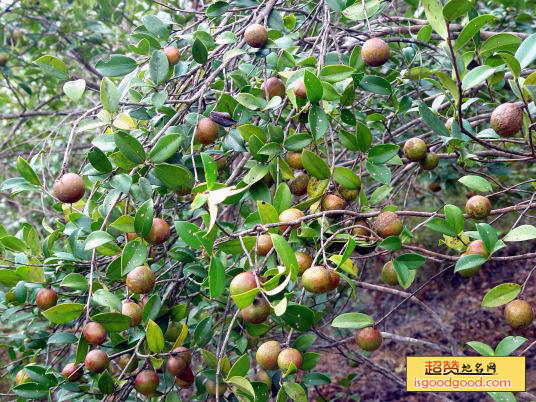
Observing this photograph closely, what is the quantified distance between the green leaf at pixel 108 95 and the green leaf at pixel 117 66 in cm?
18

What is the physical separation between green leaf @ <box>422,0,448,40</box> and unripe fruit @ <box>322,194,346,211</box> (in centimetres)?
43

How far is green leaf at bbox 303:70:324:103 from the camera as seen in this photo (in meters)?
1.14

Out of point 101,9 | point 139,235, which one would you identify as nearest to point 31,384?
point 139,235

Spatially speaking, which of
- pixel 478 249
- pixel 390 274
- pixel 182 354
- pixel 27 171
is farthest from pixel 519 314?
pixel 27 171

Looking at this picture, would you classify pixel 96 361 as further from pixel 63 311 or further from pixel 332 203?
pixel 332 203

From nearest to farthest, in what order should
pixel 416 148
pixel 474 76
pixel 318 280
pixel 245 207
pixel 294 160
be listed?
pixel 318 280 < pixel 474 76 < pixel 294 160 < pixel 416 148 < pixel 245 207

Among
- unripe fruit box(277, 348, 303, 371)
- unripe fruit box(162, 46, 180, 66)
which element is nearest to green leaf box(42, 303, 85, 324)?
unripe fruit box(277, 348, 303, 371)

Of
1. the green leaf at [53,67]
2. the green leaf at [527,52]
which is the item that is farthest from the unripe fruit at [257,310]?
the green leaf at [53,67]

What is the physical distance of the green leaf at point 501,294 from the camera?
50.6 inches

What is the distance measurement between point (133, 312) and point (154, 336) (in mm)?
90

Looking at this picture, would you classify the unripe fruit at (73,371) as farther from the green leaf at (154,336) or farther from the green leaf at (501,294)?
the green leaf at (501,294)

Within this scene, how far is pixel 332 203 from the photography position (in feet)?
4.07

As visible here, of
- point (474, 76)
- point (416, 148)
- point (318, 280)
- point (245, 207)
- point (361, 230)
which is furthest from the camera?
point (245, 207)

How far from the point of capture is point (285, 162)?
1.33 meters
